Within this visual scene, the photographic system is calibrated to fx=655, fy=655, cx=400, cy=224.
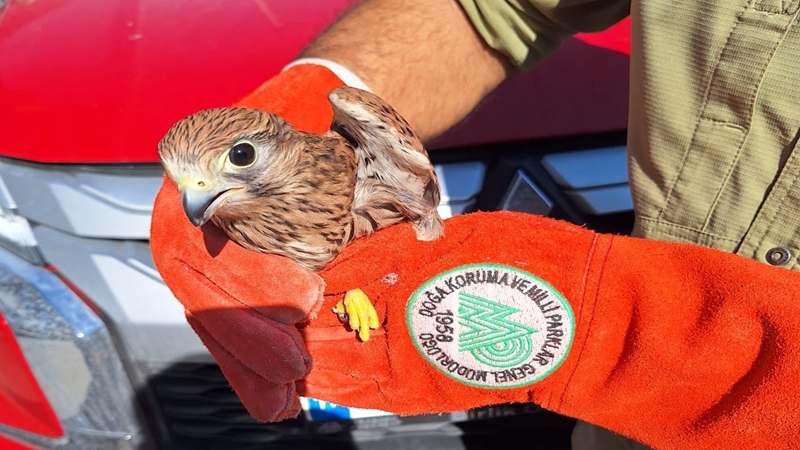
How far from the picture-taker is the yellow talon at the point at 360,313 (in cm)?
178

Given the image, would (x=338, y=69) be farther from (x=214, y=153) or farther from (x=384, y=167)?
(x=214, y=153)

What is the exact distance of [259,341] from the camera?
1.66 m

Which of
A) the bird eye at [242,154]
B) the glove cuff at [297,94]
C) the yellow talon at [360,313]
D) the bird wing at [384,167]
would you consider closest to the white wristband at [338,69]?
the glove cuff at [297,94]

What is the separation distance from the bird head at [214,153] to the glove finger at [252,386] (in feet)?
1.17

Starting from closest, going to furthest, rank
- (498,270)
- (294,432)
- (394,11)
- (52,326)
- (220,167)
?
(498,270)
(220,167)
(52,326)
(394,11)
(294,432)

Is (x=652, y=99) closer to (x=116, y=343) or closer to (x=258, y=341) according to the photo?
(x=258, y=341)

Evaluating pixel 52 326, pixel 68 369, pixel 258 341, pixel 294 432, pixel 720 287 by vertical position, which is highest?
pixel 720 287

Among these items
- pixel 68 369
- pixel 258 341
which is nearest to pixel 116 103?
pixel 68 369

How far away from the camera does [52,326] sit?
2.20 m

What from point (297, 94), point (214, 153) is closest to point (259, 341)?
point (214, 153)

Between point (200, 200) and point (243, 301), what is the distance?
286 millimetres

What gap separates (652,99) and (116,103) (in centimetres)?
169

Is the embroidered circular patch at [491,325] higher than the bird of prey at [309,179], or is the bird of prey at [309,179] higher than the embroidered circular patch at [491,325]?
the bird of prey at [309,179]

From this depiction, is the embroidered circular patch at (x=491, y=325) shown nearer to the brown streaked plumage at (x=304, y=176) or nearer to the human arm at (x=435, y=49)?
the brown streaked plumage at (x=304, y=176)
